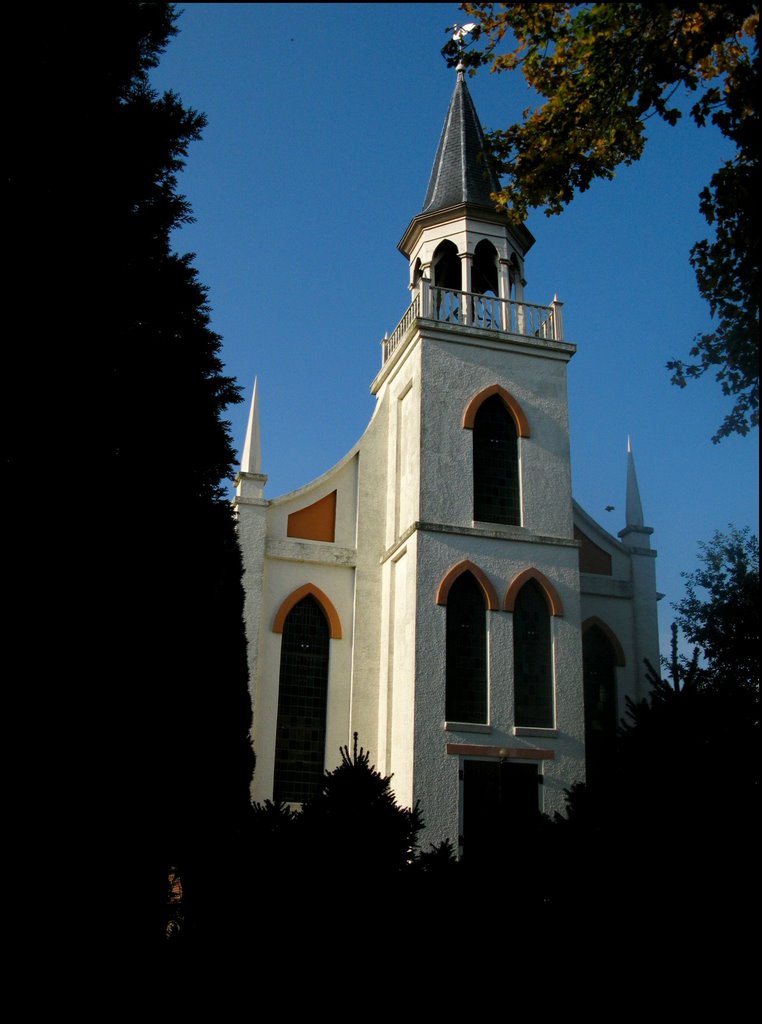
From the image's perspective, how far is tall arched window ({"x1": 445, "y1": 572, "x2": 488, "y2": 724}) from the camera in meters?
17.5

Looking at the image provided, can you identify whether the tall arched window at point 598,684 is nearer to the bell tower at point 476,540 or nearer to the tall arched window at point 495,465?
the bell tower at point 476,540

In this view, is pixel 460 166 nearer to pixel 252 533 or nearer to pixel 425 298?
pixel 425 298

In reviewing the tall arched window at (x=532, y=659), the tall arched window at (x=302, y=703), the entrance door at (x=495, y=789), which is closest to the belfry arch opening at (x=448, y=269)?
Answer: the tall arched window at (x=532, y=659)

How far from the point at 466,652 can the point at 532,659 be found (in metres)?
1.31

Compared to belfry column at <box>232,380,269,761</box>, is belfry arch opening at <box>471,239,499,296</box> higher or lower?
higher

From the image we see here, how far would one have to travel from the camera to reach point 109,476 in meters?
8.38

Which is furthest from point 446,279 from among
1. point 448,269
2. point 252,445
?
point 252,445

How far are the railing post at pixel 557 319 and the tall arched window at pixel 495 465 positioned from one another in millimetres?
2066

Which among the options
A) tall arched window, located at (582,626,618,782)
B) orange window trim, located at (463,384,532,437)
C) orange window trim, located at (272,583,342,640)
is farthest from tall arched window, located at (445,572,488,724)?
orange window trim, located at (463,384,532,437)

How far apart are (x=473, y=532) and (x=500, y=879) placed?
12.2 metres

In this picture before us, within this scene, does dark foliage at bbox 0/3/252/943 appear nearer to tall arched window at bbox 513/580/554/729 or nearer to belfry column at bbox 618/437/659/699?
tall arched window at bbox 513/580/554/729

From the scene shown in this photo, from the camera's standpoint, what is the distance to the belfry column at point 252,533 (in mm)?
18438

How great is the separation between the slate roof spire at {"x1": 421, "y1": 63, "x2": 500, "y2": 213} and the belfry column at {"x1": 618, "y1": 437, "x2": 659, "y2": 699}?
7402 mm

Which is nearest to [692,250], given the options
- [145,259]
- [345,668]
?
[145,259]
